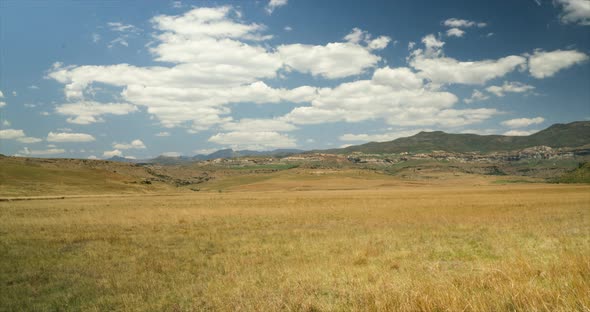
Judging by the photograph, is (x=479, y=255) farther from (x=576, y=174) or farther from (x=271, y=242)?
(x=576, y=174)

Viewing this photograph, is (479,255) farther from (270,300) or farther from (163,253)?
(163,253)

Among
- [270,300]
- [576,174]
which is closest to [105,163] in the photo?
[270,300]

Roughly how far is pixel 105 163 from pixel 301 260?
494 feet

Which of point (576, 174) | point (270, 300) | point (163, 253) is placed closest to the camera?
point (270, 300)

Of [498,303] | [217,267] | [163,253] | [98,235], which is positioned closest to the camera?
[498,303]

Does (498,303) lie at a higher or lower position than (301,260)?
higher

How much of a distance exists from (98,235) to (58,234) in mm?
2389

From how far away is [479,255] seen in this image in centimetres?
1248

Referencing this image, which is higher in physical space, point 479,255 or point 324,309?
point 324,309

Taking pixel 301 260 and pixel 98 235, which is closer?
pixel 301 260

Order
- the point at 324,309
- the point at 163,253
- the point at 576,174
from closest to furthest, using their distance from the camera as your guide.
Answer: the point at 324,309 → the point at 163,253 → the point at 576,174

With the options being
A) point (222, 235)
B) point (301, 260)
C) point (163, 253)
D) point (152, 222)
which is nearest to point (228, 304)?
point (301, 260)

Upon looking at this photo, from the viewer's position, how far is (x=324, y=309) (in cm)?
645

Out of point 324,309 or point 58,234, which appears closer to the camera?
point 324,309
